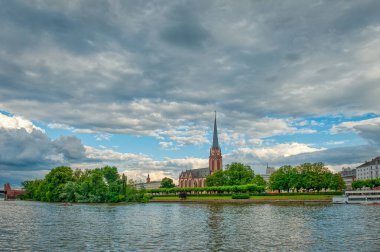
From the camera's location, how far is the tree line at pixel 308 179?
16400 cm

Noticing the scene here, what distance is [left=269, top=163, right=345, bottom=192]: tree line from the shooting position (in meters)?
164

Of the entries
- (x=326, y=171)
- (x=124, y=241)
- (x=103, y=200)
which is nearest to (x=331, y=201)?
(x=326, y=171)

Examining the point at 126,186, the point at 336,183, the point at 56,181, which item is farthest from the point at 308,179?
the point at 56,181

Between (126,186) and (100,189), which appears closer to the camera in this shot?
(100,189)

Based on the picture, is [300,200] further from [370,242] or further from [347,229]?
[370,242]

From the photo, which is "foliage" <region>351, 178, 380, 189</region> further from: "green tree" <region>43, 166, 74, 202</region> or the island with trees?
"green tree" <region>43, 166, 74, 202</region>

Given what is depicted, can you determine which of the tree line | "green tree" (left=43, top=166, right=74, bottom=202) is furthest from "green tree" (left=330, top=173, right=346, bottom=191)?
"green tree" (left=43, top=166, right=74, bottom=202)

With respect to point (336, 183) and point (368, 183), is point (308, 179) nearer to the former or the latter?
point (336, 183)

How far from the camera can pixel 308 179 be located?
164875mm

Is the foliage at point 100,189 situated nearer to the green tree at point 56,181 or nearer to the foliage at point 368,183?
the green tree at point 56,181

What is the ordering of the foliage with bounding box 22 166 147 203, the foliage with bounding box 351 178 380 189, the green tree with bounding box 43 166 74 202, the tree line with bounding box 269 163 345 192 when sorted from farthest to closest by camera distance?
the foliage with bounding box 351 178 380 189
the green tree with bounding box 43 166 74 202
the tree line with bounding box 269 163 345 192
the foliage with bounding box 22 166 147 203

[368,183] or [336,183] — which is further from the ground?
[336,183]

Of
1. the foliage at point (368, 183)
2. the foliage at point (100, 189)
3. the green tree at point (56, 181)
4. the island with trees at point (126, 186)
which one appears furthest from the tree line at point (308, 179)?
the green tree at point (56, 181)

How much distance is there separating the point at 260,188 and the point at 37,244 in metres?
147
